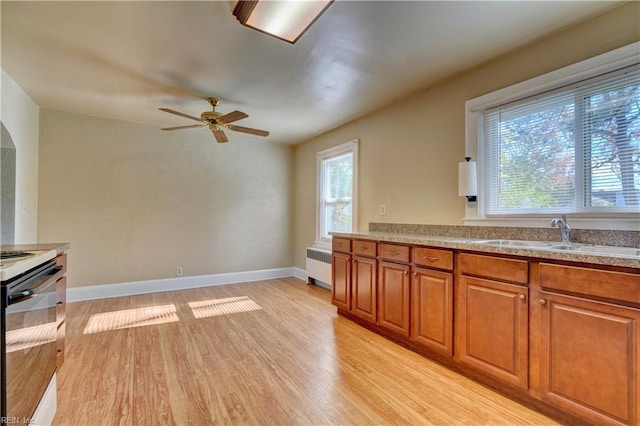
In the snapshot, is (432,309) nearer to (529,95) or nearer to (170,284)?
(529,95)

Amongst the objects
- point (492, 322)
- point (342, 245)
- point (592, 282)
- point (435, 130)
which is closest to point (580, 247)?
point (592, 282)

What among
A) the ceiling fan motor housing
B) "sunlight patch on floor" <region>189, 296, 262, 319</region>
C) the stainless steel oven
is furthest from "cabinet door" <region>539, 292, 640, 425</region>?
the ceiling fan motor housing

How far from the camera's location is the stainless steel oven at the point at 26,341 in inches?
46.4

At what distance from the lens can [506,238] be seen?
7.97 ft

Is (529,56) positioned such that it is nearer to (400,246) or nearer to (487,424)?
(400,246)

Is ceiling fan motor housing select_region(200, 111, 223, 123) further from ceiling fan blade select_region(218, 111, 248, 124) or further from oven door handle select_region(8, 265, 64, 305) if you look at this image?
oven door handle select_region(8, 265, 64, 305)

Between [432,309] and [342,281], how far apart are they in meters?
1.20

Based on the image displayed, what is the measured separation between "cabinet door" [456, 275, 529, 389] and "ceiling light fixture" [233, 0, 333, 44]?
206 cm

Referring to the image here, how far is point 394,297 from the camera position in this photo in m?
2.68

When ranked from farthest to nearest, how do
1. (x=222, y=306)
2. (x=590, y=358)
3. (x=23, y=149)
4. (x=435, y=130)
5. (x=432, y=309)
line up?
1. (x=222, y=306)
2. (x=23, y=149)
3. (x=435, y=130)
4. (x=432, y=309)
5. (x=590, y=358)

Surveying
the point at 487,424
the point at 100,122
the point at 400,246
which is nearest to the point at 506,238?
the point at 400,246

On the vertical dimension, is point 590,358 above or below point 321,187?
below

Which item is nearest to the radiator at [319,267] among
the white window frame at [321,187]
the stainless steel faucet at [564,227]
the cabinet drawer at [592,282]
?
the white window frame at [321,187]

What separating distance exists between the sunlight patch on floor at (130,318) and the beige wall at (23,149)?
3.90 ft
